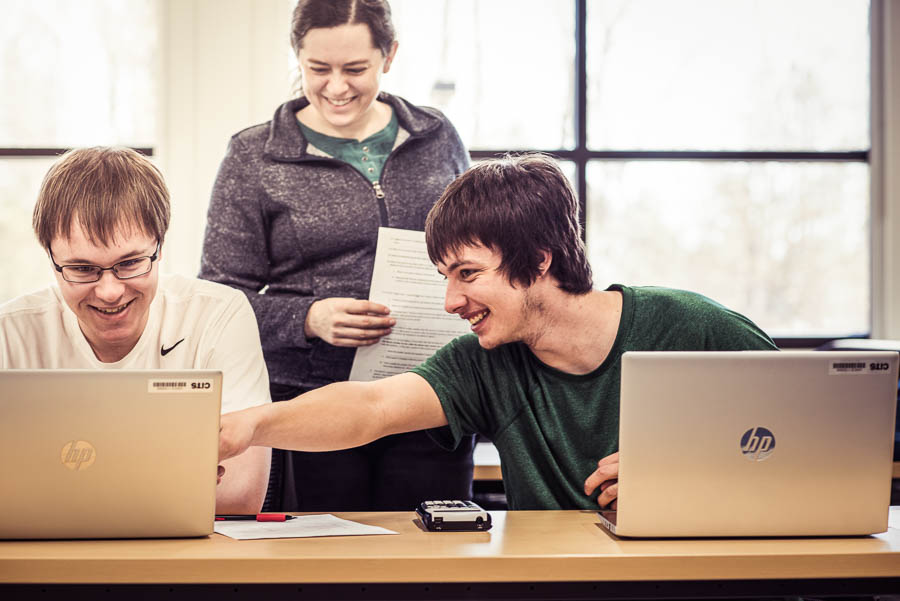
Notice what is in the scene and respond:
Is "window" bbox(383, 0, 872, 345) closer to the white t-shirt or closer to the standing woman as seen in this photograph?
the standing woman

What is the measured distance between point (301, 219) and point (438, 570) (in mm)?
995

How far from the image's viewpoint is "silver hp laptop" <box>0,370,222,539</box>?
1090 mm

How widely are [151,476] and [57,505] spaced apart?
13 cm

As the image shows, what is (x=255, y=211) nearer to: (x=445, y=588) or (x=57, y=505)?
(x=57, y=505)

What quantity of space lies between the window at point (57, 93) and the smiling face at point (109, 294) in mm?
1919

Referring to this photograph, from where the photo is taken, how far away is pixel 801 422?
1122mm

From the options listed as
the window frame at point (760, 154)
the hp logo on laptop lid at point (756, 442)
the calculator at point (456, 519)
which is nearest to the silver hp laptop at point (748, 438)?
the hp logo on laptop lid at point (756, 442)

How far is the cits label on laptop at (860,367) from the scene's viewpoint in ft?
3.71

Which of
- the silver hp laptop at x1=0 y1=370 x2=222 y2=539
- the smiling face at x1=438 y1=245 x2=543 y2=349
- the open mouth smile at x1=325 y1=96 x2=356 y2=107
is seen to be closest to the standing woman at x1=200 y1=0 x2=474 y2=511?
the open mouth smile at x1=325 y1=96 x2=356 y2=107

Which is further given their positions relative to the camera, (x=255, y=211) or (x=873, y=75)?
(x=873, y=75)

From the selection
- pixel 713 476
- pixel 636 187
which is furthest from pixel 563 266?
pixel 636 187

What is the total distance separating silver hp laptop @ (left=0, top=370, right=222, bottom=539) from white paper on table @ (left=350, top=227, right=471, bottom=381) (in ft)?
2.32

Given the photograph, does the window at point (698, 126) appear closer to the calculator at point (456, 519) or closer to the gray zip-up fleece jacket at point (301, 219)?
the gray zip-up fleece jacket at point (301, 219)

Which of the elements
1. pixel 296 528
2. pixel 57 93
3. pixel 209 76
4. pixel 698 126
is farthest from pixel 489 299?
pixel 57 93
